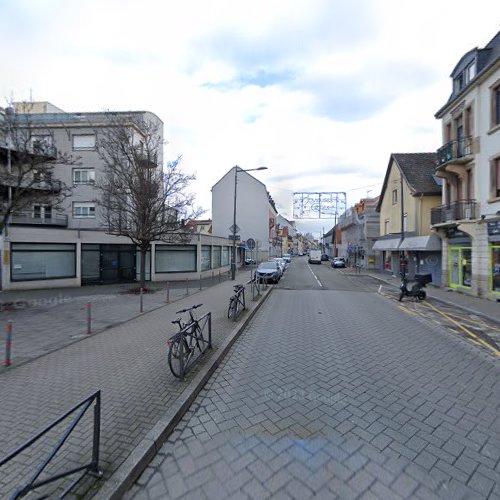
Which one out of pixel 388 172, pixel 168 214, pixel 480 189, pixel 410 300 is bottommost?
pixel 410 300

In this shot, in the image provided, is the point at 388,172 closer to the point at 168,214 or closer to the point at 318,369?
the point at 168,214

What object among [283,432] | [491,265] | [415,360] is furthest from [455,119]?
[283,432]

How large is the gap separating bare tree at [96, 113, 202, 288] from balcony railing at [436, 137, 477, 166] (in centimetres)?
1346

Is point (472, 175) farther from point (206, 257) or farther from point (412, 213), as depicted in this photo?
point (206, 257)

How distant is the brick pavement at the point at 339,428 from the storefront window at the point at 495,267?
8374mm

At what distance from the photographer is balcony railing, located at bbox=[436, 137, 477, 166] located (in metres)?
13.6

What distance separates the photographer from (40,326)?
7.79 metres

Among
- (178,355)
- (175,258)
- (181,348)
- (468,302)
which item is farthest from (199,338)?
(175,258)

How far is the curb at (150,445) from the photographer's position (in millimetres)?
2408

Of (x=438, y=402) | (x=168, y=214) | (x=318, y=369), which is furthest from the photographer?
(x=168, y=214)

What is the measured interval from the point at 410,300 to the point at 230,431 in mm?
12244

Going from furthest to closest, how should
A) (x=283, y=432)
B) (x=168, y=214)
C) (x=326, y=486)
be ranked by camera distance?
(x=168, y=214)
(x=283, y=432)
(x=326, y=486)

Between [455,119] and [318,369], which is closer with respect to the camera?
[318,369]

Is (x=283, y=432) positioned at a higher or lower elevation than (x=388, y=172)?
lower
